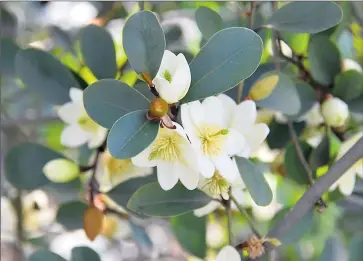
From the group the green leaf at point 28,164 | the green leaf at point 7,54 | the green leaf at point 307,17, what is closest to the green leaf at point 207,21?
the green leaf at point 307,17

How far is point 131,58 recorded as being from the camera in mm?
519

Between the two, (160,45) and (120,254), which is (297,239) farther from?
(120,254)

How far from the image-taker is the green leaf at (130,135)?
48cm

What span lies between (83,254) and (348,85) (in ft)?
1.40

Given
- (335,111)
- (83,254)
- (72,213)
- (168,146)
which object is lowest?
(72,213)

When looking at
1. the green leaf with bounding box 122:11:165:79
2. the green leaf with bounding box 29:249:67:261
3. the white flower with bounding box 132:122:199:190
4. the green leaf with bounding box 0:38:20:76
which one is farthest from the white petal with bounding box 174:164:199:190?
the green leaf with bounding box 0:38:20:76

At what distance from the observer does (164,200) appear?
2.03ft

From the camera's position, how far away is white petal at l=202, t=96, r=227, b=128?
548 millimetres

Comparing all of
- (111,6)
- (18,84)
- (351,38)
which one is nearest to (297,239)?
(351,38)

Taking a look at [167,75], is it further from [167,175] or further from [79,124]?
[79,124]

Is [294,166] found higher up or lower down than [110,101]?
lower down

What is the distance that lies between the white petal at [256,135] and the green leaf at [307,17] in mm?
131

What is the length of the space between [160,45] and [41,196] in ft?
2.57

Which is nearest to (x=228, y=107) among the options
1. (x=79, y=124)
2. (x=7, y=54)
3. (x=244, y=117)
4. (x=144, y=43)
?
(x=244, y=117)
